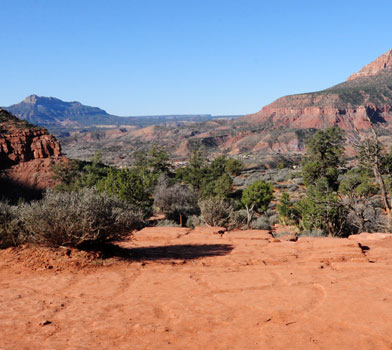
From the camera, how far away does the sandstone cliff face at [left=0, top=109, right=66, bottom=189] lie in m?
39.0

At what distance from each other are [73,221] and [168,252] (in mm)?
2668

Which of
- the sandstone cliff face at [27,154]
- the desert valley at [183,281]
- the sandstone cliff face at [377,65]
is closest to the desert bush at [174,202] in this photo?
the desert valley at [183,281]

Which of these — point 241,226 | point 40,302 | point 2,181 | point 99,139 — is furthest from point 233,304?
point 99,139

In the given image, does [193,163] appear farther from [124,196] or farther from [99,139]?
[99,139]

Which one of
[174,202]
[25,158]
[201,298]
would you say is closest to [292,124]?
[25,158]

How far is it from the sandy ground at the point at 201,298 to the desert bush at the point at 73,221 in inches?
16.3

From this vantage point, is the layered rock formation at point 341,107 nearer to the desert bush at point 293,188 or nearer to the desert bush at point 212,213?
the desert bush at point 293,188

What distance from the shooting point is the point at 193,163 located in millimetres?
39188

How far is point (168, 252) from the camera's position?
364 inches

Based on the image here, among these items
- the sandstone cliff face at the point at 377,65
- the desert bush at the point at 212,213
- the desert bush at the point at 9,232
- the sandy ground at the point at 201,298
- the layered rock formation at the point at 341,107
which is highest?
the sandstone cliff face at the point at 377,65

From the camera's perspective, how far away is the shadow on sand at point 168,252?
8500 millimetres

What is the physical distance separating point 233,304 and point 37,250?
501 centimetres

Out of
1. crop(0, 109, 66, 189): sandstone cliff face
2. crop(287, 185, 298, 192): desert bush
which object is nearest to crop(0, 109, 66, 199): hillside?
crop(0, 109, 66, 189): sandstone cliff face

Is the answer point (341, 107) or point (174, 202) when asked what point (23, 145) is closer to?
point (174, 202)
